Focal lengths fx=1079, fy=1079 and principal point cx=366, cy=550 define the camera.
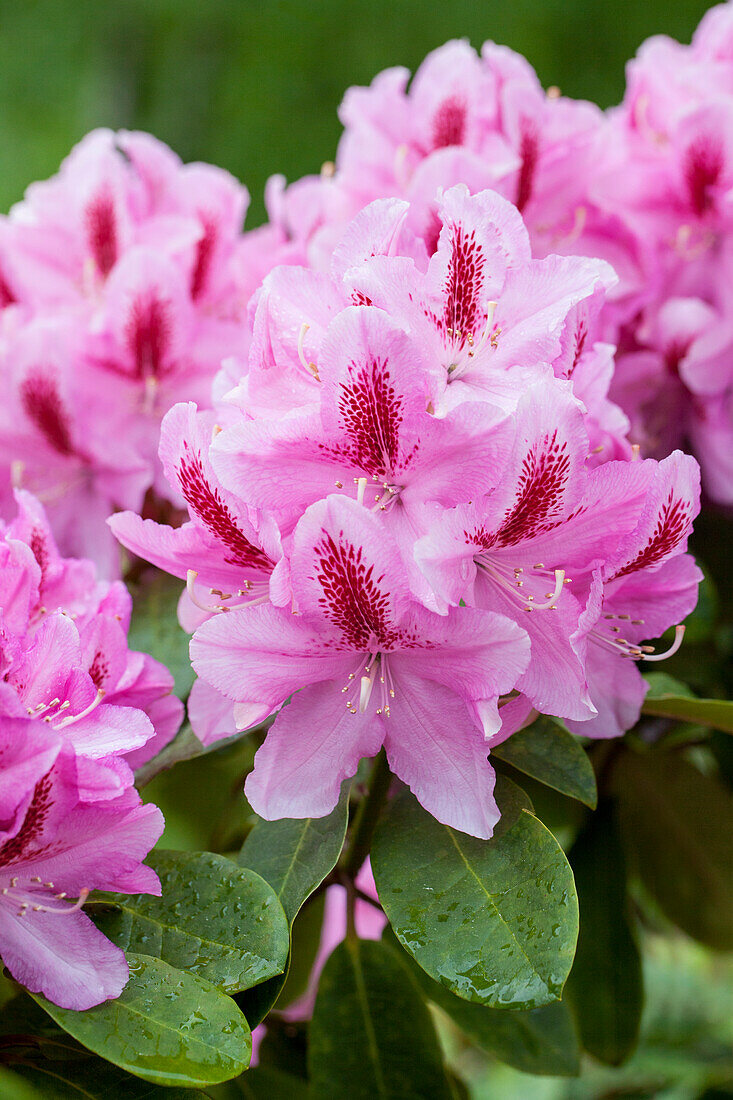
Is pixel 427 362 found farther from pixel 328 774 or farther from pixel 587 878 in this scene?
pixel 587 878

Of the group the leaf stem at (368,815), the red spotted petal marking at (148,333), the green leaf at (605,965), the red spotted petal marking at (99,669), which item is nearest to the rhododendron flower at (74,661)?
the red spotted petal marking at (99,669)

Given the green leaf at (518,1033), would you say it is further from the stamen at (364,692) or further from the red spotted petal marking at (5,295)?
the red spotted petal marking at (5,295)

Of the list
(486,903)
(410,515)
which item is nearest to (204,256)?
(410,515)

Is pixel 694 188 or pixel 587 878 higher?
pixel 694 188

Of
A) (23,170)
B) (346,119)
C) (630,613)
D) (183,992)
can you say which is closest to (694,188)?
(346,119)

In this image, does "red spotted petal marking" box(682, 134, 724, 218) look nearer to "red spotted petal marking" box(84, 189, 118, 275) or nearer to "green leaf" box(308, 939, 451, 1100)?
"red spotted petal marking" box(84, 189, 118, 275)

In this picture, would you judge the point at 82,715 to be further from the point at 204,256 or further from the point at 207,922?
the point at 204,256
